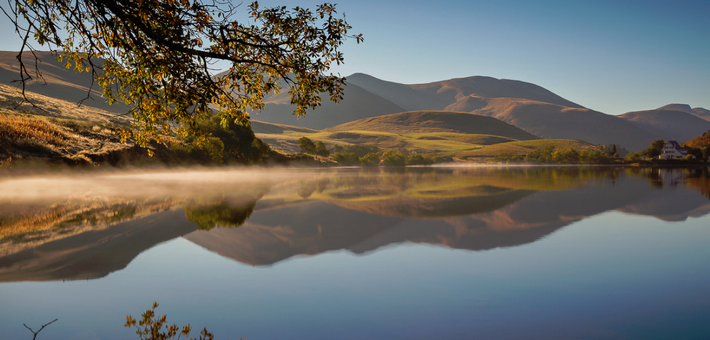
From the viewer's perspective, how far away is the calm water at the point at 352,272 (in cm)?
547

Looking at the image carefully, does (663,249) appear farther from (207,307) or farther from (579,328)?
(207,307)

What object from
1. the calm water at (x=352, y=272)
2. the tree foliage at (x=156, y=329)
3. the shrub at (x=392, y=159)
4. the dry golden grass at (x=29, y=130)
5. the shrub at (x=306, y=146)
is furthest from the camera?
the shrub at (x=392, y=159)

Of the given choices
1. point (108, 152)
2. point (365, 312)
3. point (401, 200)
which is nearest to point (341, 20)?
point (365, 312)

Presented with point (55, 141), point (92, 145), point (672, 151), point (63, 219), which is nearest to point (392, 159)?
point (92, 145)

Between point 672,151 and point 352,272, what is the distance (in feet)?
551

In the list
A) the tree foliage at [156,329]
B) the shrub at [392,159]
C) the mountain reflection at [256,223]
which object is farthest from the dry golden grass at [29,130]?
the shrub at [392,159]

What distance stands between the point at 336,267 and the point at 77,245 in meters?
6.39

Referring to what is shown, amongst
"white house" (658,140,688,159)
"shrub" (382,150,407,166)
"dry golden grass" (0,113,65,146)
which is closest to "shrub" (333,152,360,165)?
"shrub" (382,150,407,166)

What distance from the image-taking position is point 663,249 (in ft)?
33.3

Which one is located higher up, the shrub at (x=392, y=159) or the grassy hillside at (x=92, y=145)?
the grassy hillside at (x=92, y=145)

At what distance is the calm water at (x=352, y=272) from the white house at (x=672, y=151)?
149945 mm

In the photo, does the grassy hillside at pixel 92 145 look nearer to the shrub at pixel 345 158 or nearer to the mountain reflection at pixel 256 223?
the mountain reflection at pixel 256 223

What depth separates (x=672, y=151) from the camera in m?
133

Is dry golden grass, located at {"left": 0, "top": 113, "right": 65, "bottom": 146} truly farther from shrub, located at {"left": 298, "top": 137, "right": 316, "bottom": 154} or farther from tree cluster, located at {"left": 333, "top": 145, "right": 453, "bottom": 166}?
tree cluster, located at {"left": 333, "top": 145, "right": 453, "bottom": 166}
